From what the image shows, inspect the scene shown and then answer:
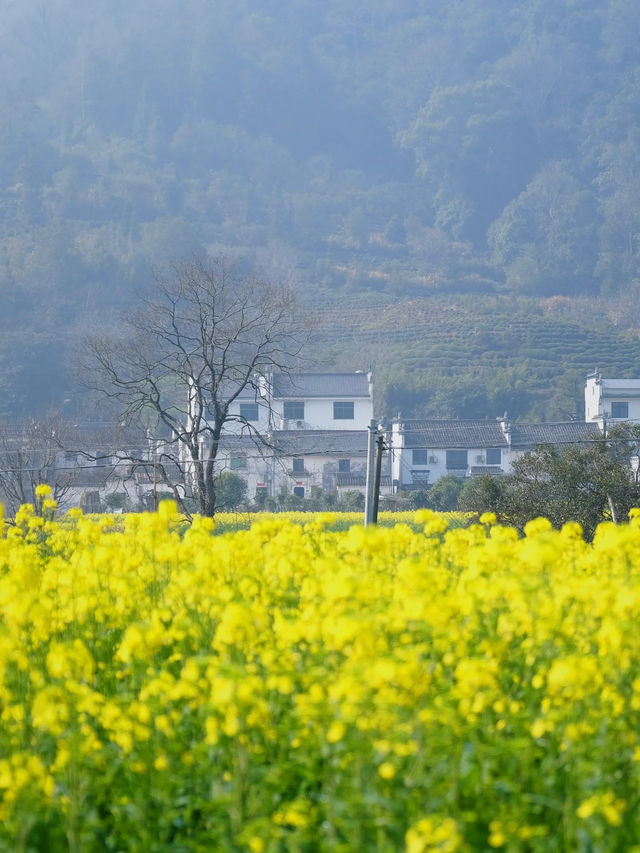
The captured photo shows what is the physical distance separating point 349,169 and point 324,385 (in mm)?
102400

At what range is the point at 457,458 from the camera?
32.1 m

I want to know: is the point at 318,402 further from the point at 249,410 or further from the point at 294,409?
the point at 249,410

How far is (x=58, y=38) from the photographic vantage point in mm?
149625

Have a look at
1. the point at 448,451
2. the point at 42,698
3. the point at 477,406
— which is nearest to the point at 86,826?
the point at 42,698

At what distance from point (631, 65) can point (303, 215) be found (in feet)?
226

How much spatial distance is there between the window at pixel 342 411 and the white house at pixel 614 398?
12574mm

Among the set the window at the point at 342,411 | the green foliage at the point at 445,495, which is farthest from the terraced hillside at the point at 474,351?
the green foliage at the point at 445,495

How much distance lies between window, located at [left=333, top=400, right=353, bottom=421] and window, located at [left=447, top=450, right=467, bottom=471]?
66.8ft

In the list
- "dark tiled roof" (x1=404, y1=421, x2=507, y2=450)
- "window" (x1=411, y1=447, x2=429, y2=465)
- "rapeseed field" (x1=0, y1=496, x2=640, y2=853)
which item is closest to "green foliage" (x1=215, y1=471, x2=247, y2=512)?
"window" (x1=411, y1=447, x2=429, y2=465)

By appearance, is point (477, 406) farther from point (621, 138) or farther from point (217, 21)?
point (217, 21)

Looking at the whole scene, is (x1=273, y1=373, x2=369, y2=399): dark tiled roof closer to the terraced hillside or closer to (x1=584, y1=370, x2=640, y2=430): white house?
the terraced hillside

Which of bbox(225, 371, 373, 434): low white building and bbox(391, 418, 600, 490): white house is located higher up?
bbox(225, 371, 373, 434): low white building

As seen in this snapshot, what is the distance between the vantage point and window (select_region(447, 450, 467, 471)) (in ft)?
98.0

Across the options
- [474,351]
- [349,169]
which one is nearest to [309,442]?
[474,351]
